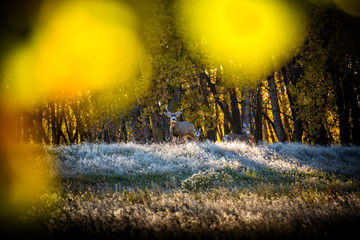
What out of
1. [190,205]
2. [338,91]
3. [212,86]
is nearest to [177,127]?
[212,86]

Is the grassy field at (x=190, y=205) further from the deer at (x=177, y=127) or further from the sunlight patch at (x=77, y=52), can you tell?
the deer at (x=177, y=127)

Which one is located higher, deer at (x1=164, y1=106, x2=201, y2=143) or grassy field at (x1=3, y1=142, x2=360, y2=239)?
deer at (x1=164, y1=106, x2=201, y2=143)

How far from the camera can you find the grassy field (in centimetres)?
507

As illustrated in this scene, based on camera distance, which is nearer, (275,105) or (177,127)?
(275,105)

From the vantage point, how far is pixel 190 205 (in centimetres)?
670

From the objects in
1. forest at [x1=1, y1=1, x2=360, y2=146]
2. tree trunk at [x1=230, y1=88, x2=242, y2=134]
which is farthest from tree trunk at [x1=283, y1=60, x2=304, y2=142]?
tree trunk at [x1=230, y1=88, x2=242, y2=134]

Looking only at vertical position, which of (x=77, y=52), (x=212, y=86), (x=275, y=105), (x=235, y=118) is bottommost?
(x=235, y=118)

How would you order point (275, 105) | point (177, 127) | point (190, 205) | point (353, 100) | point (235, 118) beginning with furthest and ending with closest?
1. point (235, 118)
2. point (177, 127)
3. point (275, 105)
4. point (353, 100)
5. point (190, 205)

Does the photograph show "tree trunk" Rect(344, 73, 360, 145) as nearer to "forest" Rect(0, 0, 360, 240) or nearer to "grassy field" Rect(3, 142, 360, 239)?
"forest" Rect(0, 0, 360, 240)

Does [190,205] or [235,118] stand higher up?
[235,118]

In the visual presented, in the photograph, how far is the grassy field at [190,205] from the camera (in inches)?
200

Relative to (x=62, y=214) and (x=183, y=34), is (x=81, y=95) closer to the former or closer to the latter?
(x=183, y=34)

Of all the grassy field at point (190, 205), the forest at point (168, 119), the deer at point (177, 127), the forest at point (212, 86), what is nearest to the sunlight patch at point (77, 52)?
the forest at point (168, 119)

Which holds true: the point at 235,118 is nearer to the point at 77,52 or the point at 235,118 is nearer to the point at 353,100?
the point at 353,100
